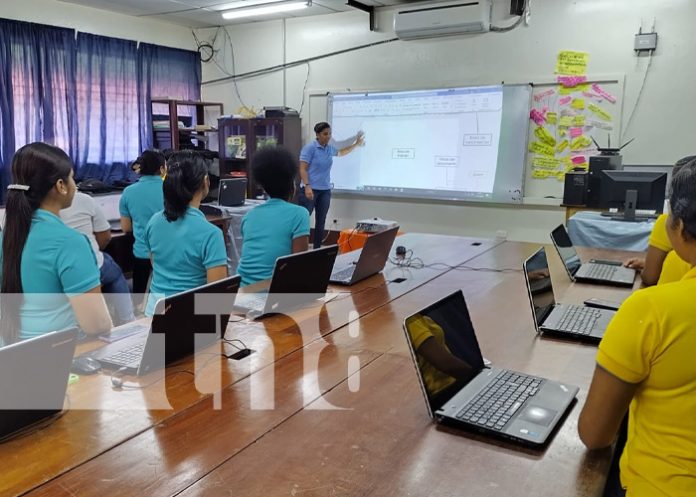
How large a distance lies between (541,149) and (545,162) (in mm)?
124

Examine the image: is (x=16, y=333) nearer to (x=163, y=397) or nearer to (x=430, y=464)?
(x=163, y=397)

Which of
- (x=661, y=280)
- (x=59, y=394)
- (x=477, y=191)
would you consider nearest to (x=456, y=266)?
(x=661, y=280)

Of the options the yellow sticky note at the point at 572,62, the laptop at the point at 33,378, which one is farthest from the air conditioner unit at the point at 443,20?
the laptop at the point at 33,378

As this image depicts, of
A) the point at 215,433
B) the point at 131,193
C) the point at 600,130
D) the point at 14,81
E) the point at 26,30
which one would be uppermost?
the point at 26,30

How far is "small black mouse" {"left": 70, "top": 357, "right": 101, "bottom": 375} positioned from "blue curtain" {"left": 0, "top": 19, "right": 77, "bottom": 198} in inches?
166

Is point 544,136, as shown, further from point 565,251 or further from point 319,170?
point 565,251

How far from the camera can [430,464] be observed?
1108 mm

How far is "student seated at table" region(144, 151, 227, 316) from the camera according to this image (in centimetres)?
208

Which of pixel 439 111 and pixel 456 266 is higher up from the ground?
pixel 439 111

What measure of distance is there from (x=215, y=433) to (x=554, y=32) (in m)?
4.88

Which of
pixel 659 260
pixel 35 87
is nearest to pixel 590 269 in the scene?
pixel 659 260

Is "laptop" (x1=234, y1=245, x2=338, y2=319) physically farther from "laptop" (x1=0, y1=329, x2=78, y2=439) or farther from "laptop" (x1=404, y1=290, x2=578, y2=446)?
"laptop" (x1=0, y1=329, x2=78, y2=439)

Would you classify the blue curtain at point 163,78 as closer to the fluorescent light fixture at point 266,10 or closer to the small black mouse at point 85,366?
the fluorescent light fixture at point 266,10

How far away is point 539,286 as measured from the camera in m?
2.04
